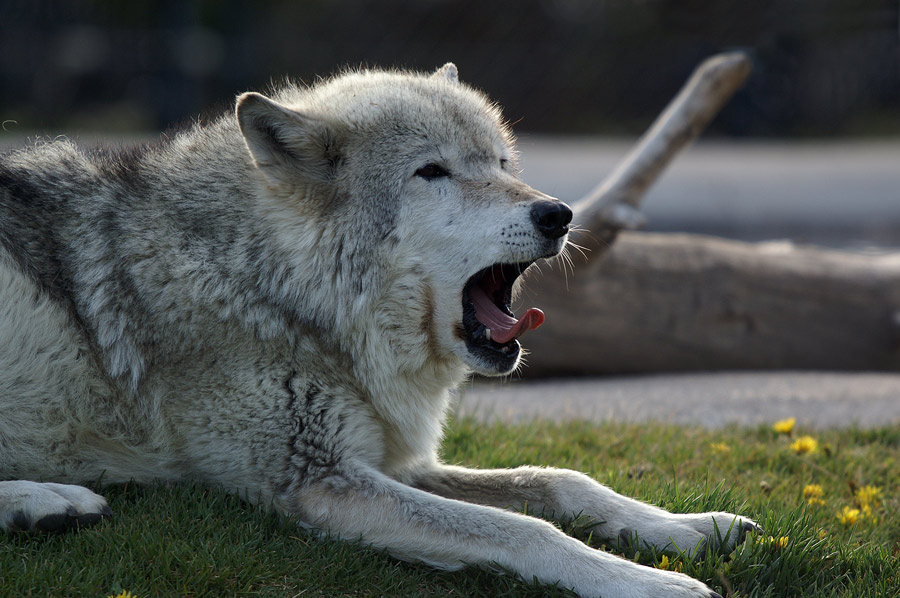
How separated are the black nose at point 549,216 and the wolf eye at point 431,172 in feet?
1.42

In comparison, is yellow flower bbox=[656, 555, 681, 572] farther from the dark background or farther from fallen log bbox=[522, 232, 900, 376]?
the dark background

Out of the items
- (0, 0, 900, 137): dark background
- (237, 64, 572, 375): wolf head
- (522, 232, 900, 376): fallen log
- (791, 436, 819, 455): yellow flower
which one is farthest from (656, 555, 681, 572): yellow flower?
(0, 0, 900, 137): dark background

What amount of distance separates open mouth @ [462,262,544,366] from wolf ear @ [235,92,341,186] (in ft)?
2.48

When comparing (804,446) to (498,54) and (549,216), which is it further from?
(498,54)

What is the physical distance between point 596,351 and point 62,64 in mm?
17476

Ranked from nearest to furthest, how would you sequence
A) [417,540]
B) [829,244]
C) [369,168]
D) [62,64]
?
[417,540]
[369,168]
[829,244]
[62,64]

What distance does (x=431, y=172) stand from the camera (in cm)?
379

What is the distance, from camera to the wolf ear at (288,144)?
11.7 feet

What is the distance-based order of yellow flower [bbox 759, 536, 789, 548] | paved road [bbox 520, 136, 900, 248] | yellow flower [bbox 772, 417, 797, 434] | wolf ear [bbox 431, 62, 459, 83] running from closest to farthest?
yellow flower [bbox 759, 536, 789, 548] → wolf ear [bbox 431, 62, 459, 83] → yellow flower [bbox 772, 417, 797, 434] → paved road [bbox 520, 136, 900, 248]

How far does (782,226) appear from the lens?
1232 cm

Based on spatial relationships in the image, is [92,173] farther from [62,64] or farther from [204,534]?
[62,64]

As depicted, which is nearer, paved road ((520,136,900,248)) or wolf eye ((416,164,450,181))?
wolf eye ((416,164,450,181))

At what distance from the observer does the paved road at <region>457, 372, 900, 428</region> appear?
5.56 metres

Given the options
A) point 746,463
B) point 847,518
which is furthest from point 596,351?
point 847,518
